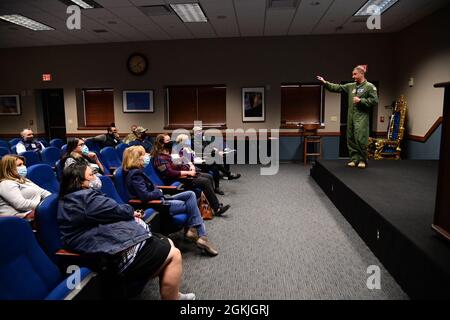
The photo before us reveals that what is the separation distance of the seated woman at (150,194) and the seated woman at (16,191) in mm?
698

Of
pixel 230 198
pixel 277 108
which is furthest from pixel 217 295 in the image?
pixel 277 108

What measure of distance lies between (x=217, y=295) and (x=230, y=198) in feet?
8.53

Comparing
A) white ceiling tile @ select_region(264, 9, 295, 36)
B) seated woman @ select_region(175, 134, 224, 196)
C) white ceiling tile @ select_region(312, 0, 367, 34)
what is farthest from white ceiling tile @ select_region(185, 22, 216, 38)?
seated woman @ select_region(175, 134, 224, 196)

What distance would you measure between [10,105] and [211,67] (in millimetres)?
5733

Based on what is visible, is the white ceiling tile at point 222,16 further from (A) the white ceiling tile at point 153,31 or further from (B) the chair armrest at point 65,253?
(B) the chair armrest at point 65,253

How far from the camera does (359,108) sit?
178 inches

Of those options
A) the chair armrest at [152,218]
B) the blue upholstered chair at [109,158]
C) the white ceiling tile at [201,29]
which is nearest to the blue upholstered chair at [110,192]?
the chair armrest at [152,218]

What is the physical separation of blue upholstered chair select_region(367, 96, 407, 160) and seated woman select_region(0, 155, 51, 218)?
6146mm

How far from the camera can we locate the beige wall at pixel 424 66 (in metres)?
5.60

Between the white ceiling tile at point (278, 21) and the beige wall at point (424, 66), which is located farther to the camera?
the white ceiling tile at point (278, 21)

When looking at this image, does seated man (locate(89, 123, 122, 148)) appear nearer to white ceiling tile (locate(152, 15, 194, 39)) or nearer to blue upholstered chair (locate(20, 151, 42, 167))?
blue upholstered chair (locate(20, 151, 42, 167))

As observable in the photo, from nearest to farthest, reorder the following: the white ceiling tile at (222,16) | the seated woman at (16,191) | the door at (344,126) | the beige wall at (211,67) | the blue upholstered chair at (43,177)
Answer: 1. the seated woman at (16,191)
2. the blue upholstered chair at (43,177)
3. the white ceiling tile at (222,16)
4. the beige wall at (211,67)
5. the door at (344,126)

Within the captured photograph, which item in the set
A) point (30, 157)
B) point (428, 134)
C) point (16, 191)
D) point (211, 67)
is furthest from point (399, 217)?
point (211, 67)

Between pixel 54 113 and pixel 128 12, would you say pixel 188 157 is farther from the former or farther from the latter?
pixel 54 113
